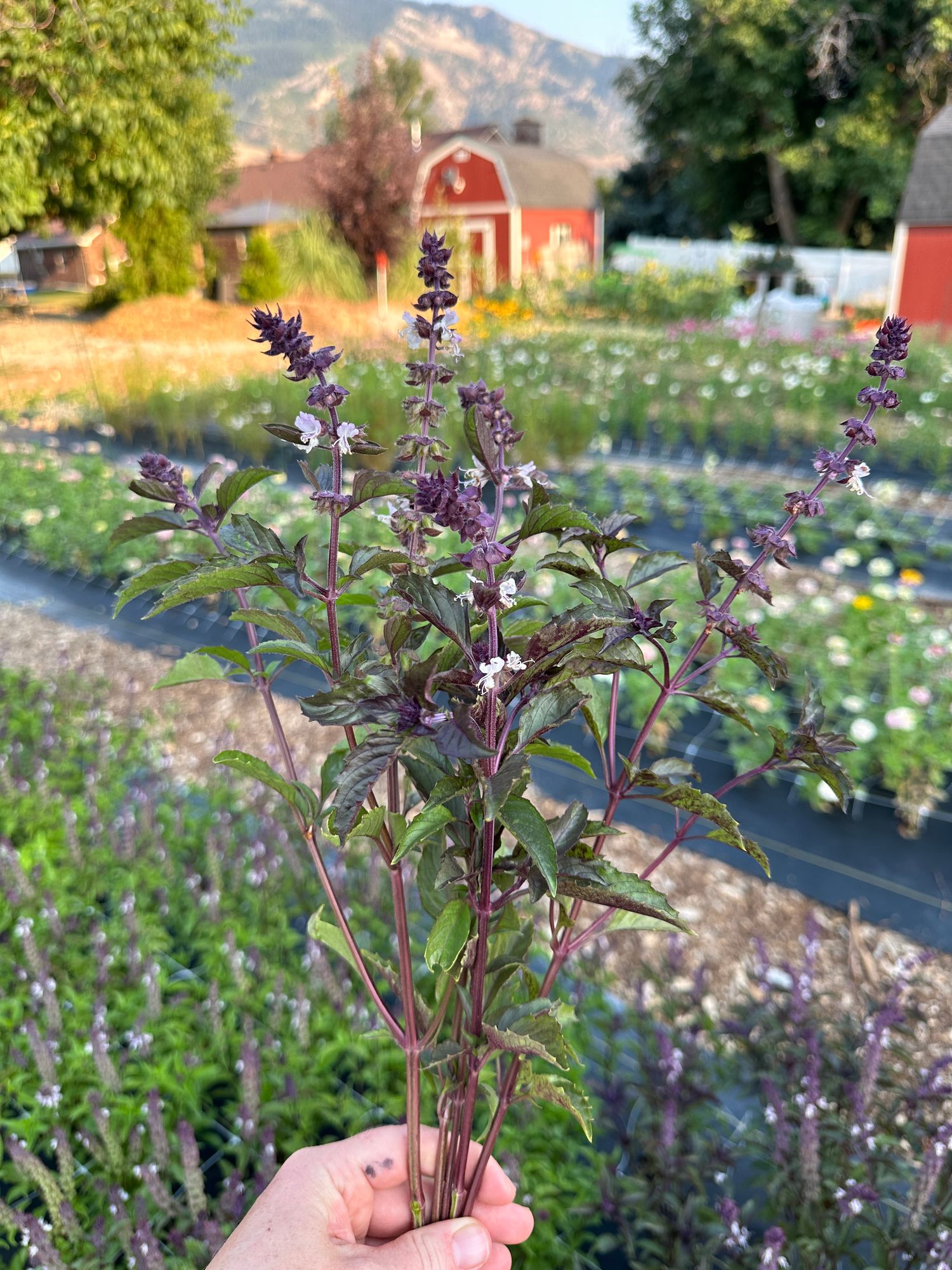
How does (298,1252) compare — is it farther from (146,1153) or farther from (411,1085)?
(146,1153)

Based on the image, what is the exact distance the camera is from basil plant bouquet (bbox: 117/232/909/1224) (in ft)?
2.23

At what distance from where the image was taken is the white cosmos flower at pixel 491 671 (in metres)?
0.62

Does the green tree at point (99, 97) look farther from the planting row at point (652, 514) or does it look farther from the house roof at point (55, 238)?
the planting row at point (652, 514)

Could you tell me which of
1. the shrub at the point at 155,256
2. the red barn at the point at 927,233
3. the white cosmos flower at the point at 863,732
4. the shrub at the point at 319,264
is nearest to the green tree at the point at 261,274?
the shrub at the point at 319,264

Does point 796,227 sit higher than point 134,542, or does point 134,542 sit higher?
point 796,227

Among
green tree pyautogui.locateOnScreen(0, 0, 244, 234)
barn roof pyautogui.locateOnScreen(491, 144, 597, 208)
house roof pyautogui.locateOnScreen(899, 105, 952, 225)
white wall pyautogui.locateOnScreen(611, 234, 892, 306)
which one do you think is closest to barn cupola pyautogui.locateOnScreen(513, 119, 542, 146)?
barn roof pyautogui.locateOnScreen(491, 144, 597, 208)

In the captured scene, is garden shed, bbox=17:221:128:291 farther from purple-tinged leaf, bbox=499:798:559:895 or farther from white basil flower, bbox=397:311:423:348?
purple-tinged leaf, bbox=499:798:559:895

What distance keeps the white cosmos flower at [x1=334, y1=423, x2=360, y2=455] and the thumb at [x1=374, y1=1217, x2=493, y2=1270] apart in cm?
92

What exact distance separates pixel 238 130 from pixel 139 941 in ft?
74.7

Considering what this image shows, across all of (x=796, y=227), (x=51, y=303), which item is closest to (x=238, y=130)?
(x=51, y=303)

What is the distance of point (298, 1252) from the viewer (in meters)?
0.98

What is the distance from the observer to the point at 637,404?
25.7 ft

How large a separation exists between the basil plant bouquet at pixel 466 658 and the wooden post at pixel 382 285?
15.5m

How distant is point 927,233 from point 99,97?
55.4 ft
